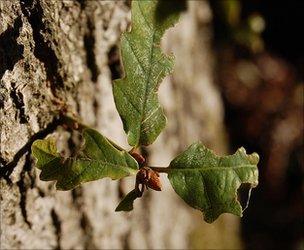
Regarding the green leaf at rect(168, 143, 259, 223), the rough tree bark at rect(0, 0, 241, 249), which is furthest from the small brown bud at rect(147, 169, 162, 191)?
the rough tree bark at rect(0, 0, 241, 249)

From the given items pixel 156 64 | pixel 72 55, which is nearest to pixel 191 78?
pixel 72 55

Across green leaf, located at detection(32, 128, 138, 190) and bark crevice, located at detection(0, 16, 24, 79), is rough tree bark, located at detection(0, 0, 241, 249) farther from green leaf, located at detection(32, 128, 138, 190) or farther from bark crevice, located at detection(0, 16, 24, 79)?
green leaf, located at detection(32, 128, 138, 190)

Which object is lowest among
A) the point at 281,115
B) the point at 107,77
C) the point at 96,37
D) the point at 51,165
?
the point at 281,115

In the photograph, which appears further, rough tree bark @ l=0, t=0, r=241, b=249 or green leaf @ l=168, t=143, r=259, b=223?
rough tree bark @ l=0, t=0, r=241, b=249

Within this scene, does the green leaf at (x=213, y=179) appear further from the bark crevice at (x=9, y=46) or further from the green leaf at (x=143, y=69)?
the bark crevice at (x=9, y=46)

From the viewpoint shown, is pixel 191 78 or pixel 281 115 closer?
pixel 191 78

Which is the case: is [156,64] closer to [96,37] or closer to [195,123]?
[96,37]

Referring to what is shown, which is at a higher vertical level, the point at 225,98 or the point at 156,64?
the point at 156,64
